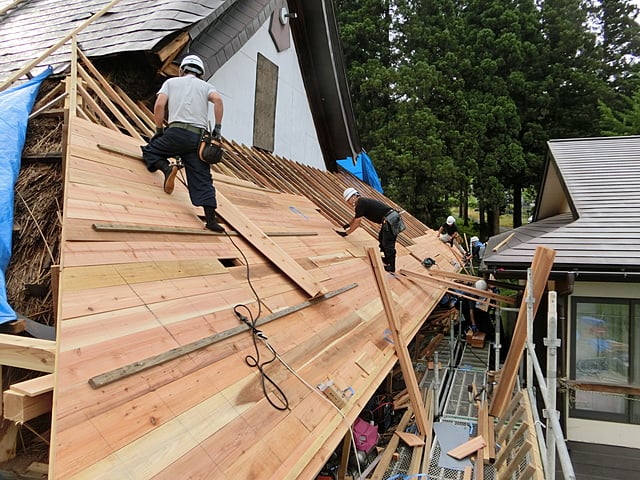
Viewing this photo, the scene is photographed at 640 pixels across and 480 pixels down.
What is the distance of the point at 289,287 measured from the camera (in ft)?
12.6

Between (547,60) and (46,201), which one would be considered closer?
(46,201)

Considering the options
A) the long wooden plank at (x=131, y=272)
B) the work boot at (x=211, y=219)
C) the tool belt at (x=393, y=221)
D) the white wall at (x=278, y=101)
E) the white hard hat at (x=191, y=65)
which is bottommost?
the tool belt at (x=393, y=221)

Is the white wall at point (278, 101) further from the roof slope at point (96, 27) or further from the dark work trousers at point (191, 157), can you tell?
the dark work trousers at point (191, 157)

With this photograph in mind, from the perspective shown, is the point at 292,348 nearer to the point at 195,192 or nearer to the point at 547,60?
the point at 195,192

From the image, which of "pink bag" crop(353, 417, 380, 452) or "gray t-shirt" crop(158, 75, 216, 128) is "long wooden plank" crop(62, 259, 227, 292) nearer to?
"gray t-shirt" crop(158, 75, 216, 128)

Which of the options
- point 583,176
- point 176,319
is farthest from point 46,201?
point 583,176

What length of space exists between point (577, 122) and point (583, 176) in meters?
18.7

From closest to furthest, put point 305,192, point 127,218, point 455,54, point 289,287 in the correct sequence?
1. point 127,218
2. point 289,287
3. point 305,192
4. point 455,54

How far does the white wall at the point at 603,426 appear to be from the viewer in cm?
545

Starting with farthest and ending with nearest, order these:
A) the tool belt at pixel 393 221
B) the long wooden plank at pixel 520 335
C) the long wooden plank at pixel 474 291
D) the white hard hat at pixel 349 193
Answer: the white hard hat at pixel 349 193 < the tool belt at pixel 393 221 < the long wooden plank at pixel 474 291 < the long wooden plank at pixel 520 335

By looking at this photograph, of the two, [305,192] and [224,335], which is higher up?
[305,192]

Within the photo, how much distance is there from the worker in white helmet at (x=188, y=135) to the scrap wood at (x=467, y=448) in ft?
12.2

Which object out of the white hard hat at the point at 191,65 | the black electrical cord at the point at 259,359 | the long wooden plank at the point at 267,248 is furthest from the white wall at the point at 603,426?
the white hard hat at the point at 191,65

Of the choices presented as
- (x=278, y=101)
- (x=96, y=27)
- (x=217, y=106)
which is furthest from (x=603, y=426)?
(x=96, y=27)
